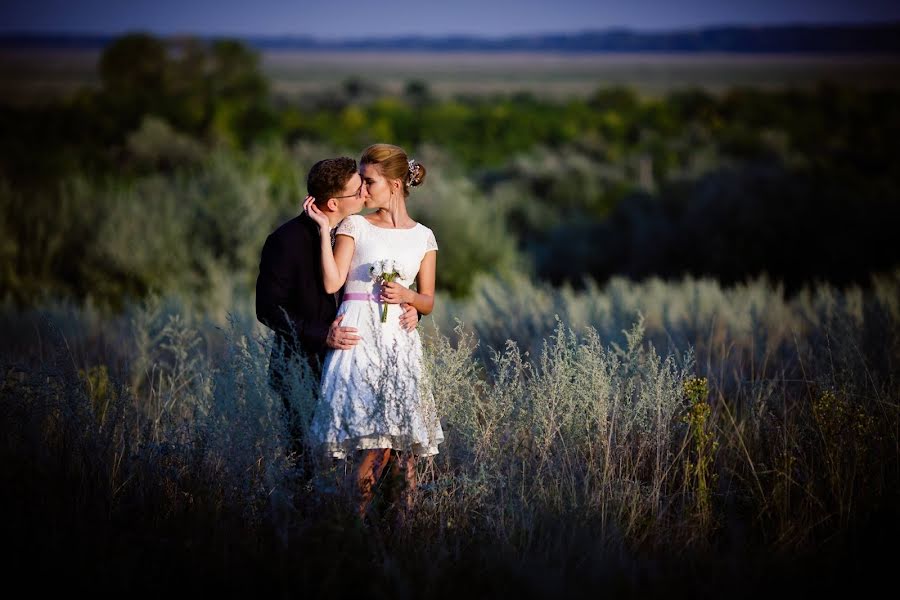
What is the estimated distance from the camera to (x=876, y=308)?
7.62 m

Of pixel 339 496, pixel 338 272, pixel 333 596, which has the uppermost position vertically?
pixel 338 272

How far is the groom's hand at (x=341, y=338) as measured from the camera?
13.4ft

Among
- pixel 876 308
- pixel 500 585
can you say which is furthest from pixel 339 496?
pixel 876 308

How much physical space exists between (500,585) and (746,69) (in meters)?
176

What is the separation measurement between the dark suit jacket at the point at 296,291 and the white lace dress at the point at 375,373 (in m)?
0.13

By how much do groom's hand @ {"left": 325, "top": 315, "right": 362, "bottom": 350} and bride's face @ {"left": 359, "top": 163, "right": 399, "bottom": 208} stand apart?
24.3 inches

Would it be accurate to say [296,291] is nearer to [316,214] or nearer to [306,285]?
[306,285]

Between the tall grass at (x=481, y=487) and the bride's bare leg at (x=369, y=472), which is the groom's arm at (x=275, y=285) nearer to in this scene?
the tall grass at (x=481, y=487)

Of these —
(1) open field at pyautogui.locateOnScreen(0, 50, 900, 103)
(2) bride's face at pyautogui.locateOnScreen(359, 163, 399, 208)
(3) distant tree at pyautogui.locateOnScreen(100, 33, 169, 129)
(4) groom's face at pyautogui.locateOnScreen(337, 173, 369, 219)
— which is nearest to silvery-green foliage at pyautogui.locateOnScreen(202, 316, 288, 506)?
(4) groom's face at pyautogui.locateOnScreen(337, 173, 369, 219)

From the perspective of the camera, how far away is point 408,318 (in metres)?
4.23

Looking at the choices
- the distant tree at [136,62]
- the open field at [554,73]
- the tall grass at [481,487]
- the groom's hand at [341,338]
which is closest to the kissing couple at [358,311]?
the groom's hand at [341,338]

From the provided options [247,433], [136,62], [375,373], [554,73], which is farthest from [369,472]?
[554,73]

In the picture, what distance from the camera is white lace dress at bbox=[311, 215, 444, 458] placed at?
3973 mm

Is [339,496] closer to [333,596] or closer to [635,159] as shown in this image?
[333,596]
